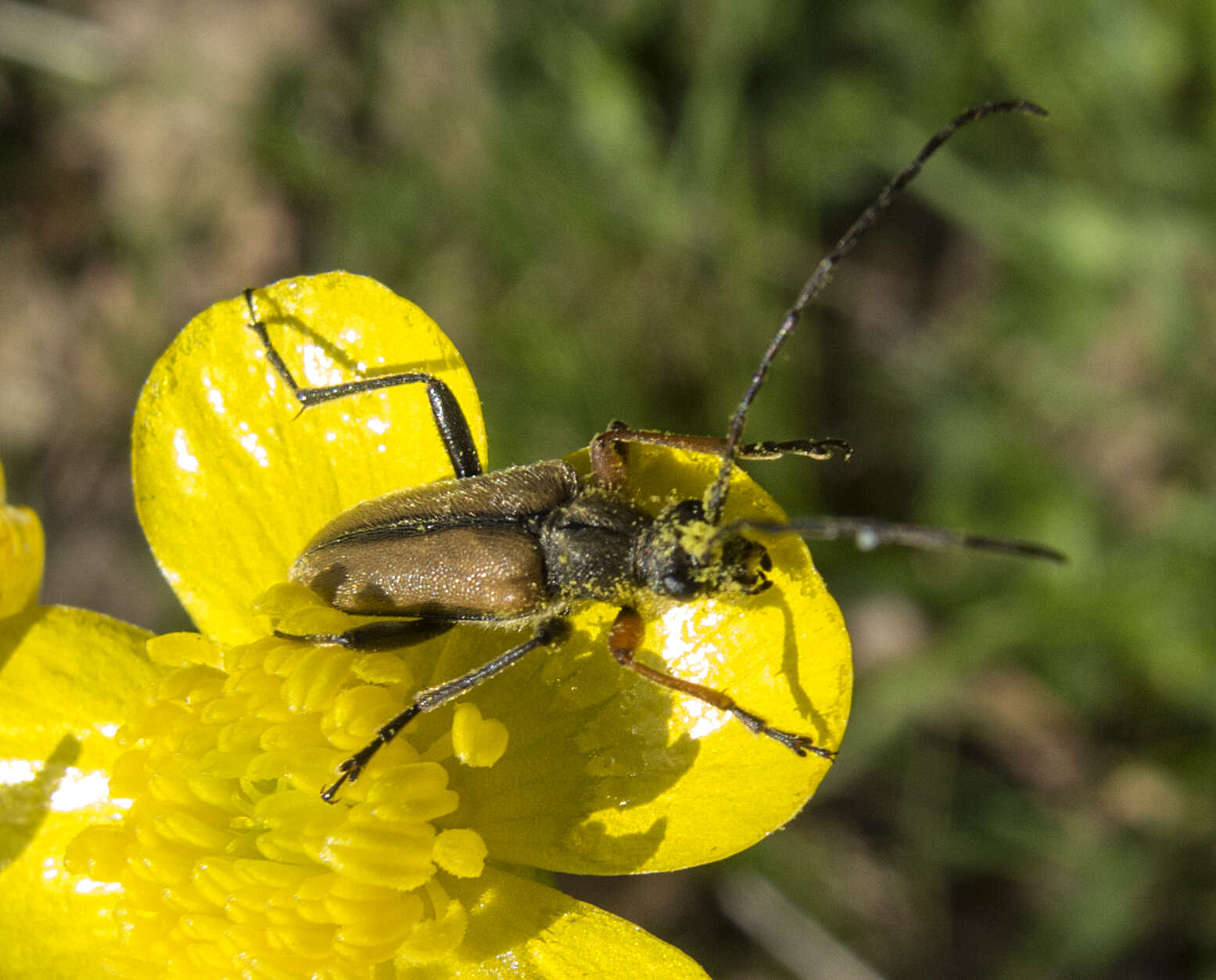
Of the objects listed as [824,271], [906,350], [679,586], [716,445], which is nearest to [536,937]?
[679,586]

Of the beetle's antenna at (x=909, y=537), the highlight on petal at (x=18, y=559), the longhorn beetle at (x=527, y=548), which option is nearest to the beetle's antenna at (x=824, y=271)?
the longhorn beetle at (x=527, y=548)

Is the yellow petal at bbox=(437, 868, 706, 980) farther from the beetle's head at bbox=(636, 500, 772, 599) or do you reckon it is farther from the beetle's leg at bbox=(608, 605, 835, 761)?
the beetle's head at bbox=(636, 500, 772, 599)

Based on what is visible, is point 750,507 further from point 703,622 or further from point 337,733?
point 337,733

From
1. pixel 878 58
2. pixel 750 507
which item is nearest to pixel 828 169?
pixel 878 58

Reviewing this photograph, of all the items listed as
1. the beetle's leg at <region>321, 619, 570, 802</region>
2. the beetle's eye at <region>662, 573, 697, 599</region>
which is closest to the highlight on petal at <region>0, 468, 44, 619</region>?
the beetle's leg at <region>321, 619, 570, 802</region>

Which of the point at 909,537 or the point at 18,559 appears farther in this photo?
the point at 18,559

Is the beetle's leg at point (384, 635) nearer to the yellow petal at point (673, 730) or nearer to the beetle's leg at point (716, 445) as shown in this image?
the yellow petal at point (673, 730)

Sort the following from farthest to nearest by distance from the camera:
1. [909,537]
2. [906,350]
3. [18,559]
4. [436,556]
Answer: [906,350]
[18,559]
[436,556]
[909,537]

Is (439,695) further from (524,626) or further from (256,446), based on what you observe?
(256,446)
